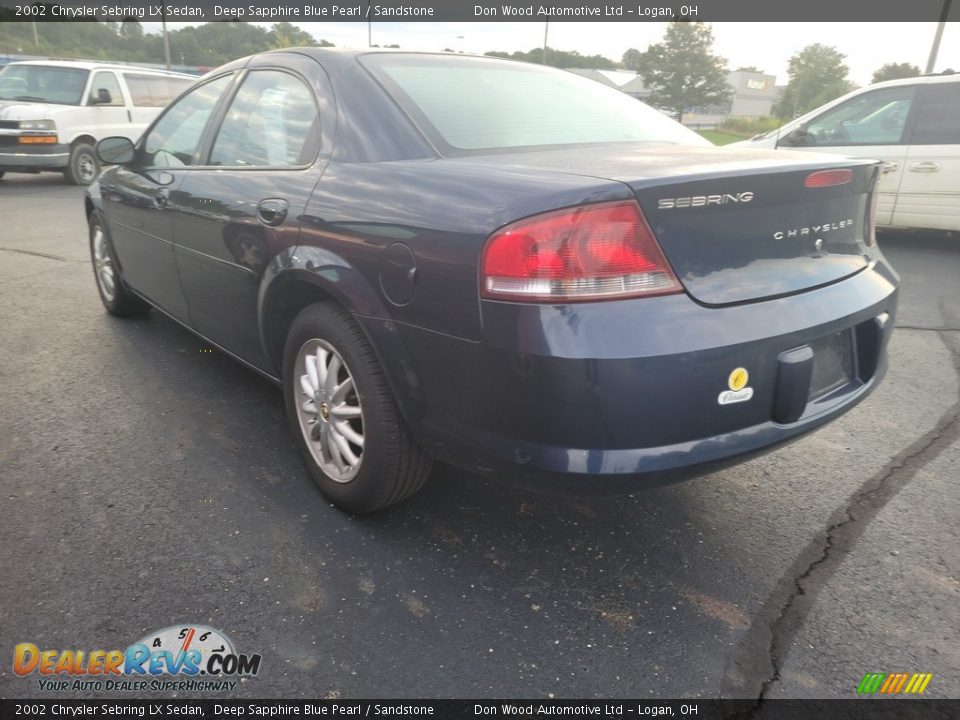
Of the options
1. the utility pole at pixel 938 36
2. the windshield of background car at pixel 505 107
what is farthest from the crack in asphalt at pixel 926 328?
the utility pole at pixel 938 36

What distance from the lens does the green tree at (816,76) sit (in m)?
24.2

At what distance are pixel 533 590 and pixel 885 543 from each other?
1.24 m

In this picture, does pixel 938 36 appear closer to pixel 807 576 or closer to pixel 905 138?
pixel 905 138

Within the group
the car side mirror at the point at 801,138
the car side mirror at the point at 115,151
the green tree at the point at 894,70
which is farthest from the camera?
the green tree at the point at 894,70

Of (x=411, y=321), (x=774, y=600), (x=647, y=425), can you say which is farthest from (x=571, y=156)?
(x=774, y=600)

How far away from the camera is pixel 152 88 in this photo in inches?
500

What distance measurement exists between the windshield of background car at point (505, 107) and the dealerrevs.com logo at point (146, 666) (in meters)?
1.63

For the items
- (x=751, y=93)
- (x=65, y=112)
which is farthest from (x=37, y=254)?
(x=751, y=93)

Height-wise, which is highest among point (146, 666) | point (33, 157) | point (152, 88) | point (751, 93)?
point (751, 93)

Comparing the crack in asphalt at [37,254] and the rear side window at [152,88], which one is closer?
the crack in asphalt at [37,254]

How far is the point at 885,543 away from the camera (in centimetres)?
238

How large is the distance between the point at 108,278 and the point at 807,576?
4401 mm

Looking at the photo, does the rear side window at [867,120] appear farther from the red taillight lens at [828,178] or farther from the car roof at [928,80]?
the red taillight lens at [828,178]

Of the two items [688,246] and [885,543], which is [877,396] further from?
[688,246]
